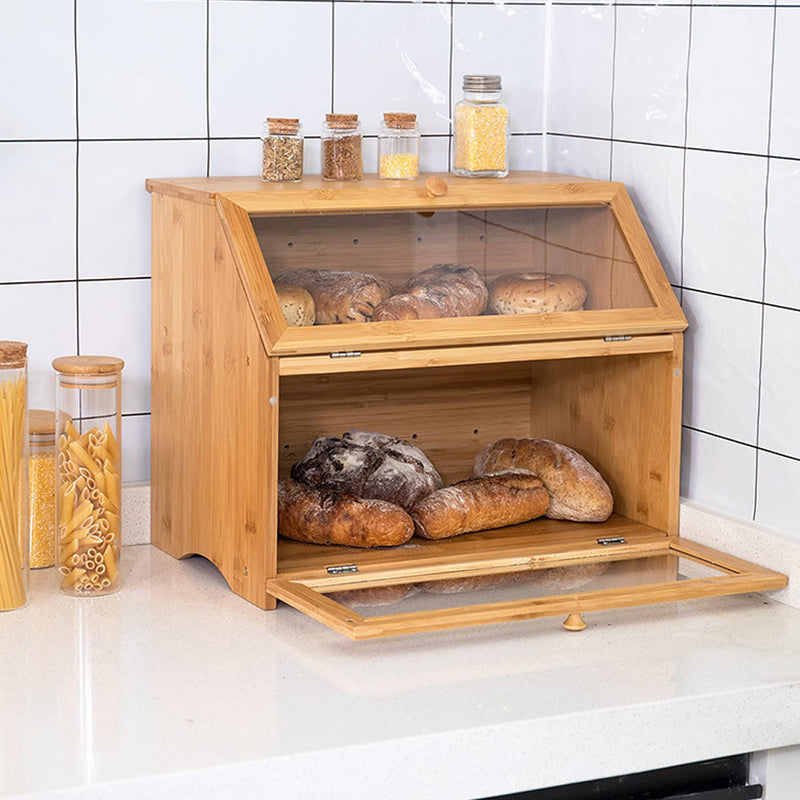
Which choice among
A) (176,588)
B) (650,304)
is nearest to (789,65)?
(650,304)

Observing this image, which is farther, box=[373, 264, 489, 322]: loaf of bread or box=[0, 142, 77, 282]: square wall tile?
box=[0, 142, 77, 282]: square wall tile

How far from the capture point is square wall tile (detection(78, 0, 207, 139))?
Result: 6.05 feet

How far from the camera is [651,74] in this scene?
187 cm

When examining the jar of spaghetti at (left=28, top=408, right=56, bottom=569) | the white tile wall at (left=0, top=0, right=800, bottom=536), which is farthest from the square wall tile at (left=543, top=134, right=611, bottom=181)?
the jar of spaghetti at (left=28, top=408, right=56, bottom=569)

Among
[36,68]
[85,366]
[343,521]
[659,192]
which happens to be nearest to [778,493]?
[659,192]

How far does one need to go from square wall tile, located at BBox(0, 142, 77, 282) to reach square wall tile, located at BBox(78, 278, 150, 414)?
64 mm

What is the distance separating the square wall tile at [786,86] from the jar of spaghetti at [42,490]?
3.39 ft

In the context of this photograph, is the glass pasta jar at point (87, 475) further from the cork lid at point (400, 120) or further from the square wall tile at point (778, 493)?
the square wall tile at point (778, 493)

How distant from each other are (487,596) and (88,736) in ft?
1.74

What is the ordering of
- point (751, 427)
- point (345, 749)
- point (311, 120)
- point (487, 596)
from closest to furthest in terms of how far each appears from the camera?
1. point (345, 749)
2. point (487, 596)
3. point (751, 427)
4. point (311, 120)

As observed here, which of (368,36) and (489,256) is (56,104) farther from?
(489,256)

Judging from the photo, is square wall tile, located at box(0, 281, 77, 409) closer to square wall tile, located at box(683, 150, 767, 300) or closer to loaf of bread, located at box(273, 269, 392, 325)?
loaf of bread, located at box(273, 269, 392, 325)

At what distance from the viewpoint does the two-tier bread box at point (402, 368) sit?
1614mm

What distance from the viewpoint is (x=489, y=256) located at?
1808 mm
